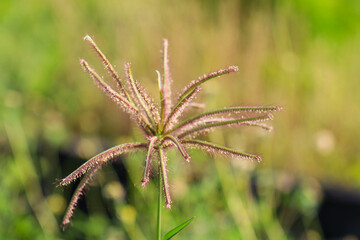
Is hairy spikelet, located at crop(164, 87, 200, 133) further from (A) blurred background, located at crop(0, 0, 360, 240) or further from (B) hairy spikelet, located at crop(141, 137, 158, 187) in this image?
(A) blurred background, located at crop(0, 0, 360, 240)

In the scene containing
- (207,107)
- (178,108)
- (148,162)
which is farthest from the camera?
(207,107)

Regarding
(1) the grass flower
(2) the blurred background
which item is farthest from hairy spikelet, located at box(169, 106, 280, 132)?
(2) the blurred background

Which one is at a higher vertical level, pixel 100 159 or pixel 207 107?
pixel 100 159

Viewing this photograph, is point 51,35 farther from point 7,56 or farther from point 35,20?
point 7,56

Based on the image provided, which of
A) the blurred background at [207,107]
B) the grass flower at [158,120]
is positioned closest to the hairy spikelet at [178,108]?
the grass flower at [158,120]

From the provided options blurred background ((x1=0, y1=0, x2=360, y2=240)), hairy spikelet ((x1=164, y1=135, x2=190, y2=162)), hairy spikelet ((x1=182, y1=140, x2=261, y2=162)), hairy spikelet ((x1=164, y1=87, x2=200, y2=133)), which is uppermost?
hairy spikelet ((x1=164, y1=87, x2=200, y2=133))

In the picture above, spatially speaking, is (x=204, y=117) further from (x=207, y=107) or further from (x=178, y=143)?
(x=207, y=107)

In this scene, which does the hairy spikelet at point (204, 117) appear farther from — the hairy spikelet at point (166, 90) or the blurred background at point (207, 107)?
the blurred background at point (207, 107)

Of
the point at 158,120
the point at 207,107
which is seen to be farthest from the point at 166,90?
the point at 207,107
